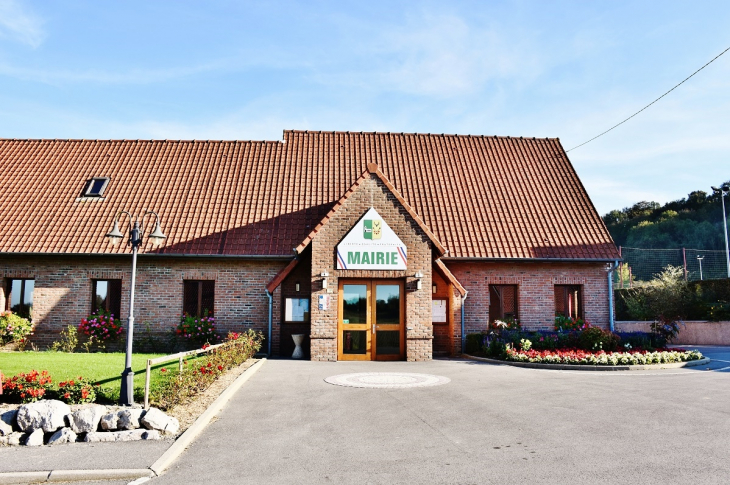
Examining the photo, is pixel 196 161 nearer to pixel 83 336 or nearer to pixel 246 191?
pixel 246 191

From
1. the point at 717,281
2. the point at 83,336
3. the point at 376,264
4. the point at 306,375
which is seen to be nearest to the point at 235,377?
the point at 306,375

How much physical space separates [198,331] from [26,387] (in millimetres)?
8518

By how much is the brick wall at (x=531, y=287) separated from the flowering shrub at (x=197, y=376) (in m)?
7.96

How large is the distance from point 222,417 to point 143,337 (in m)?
10.4

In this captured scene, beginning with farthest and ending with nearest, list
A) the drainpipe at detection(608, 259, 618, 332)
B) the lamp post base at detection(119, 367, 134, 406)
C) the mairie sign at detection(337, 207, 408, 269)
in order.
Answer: the drainpipe at detection(608, 259, 618, 332) → the mairie sign at detection(337, 207, 408, 269) → the lamp post base at detection(119, 367, 134, 406)

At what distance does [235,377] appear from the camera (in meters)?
12.9

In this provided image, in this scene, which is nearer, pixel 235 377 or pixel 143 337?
pixel 235 377

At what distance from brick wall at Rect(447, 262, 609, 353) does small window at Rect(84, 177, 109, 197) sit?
41.7 ft

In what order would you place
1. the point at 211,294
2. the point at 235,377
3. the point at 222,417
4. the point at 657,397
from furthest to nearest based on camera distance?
the point at 211,294 < the point at 235,377 < the point at 657,397 < the point at 222,417

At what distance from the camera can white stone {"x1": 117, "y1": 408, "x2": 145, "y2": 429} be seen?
808 cm

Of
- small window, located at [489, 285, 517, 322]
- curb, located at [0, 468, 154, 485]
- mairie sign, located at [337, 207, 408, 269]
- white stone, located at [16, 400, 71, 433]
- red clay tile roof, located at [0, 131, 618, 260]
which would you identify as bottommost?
curb, located at [0, 468, 154, 485]

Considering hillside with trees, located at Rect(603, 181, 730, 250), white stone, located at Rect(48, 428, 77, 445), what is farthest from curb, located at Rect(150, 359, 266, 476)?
hillside with trees, located at Rect(603, 181, 730, 250)

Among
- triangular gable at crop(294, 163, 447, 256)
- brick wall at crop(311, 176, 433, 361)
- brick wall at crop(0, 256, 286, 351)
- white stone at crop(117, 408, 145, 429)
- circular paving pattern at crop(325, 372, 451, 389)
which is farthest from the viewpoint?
brick wall at crop(0, 256, 286, 351)

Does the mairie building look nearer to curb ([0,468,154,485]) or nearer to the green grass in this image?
the green grass
